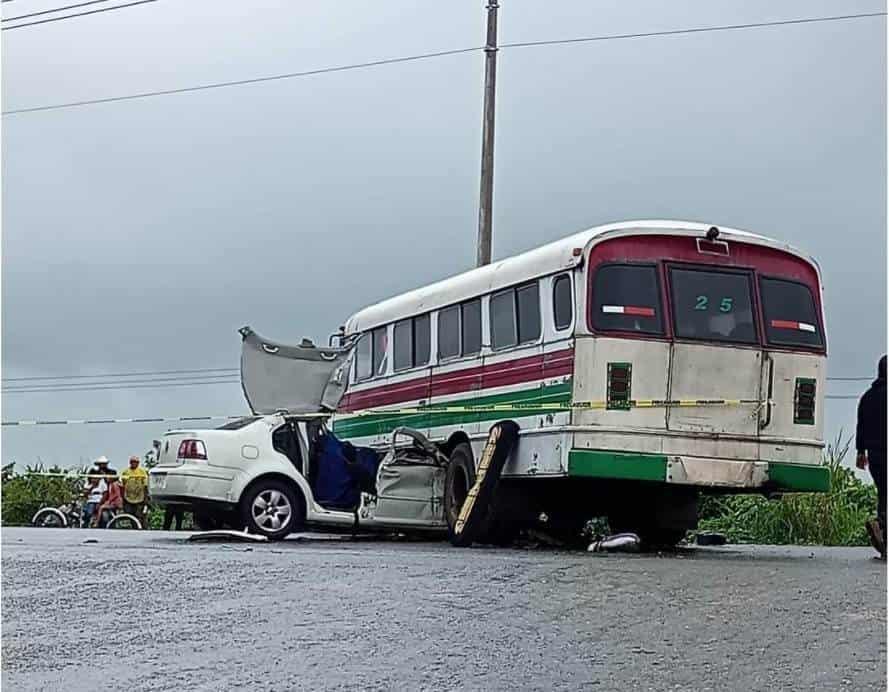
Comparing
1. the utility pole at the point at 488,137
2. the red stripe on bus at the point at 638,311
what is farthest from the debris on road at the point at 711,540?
the utility pole at the point at 488,137

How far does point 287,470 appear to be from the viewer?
1662 centimetres

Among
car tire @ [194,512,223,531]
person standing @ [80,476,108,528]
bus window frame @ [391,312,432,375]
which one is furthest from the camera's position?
person standing @ [80,476,108,528]

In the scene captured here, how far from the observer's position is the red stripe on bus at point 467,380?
14945mm

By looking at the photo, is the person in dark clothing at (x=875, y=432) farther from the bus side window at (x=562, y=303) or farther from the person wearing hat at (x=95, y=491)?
the person wearing hat at (x=95, y=491)

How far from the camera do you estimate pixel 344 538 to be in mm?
17797

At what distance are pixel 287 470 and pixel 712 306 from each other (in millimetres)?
4720

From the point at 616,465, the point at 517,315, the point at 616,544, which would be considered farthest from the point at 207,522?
the point at 616,465

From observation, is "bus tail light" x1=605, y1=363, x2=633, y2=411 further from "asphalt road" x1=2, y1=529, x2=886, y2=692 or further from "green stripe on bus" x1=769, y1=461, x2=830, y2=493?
"asphalt road" x1=2, y1=529, x2=886, y2=692

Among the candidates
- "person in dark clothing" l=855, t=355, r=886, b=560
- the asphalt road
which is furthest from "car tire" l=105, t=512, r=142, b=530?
"person in dark clothing" l=855, t=355, r=886, b=560

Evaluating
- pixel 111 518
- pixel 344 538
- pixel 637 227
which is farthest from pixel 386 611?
pixel 111 518

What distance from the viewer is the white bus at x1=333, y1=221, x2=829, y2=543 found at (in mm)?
14562

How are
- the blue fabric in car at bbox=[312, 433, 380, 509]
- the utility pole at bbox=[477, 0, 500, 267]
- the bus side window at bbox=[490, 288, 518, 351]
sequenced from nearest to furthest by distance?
the bus side window at bbox=[490, 288, 518, 351], the blue fabric in car at bbox=[312, 433, 380, 509], the utility pole at bbox=[477, 0, 500, 267]

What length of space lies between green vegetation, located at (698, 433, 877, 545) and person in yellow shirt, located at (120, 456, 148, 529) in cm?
1012

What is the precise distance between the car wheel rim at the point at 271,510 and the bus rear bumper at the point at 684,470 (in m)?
3.46
